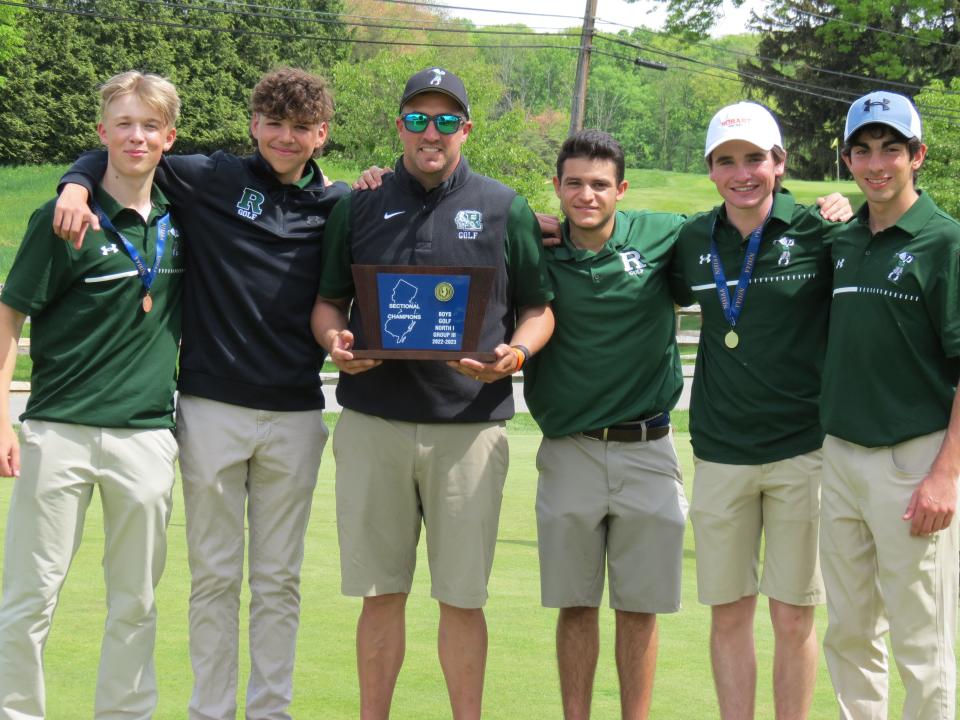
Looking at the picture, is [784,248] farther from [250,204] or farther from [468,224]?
[250,204]

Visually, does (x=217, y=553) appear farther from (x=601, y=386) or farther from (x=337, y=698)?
(x=601, y=386)

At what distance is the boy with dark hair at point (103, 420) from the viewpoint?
477 cm

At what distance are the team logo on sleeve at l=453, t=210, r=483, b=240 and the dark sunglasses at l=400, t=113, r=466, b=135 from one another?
0.33m

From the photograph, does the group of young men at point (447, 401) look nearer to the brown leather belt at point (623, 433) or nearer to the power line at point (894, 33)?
the brown leather belt at point (623, 433)

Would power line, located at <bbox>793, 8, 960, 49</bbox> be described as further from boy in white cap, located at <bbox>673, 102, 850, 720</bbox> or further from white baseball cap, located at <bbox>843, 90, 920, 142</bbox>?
white baseball cap, located at <bbox>843, 90, 920, 142</bbox>

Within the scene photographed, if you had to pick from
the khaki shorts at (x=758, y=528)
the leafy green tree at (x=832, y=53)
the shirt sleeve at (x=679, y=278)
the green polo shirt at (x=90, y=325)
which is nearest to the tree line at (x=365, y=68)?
the leafy green tree at (x=832, y=53)

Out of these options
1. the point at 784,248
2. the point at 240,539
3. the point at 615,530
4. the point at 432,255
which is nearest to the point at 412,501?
the point at 240,539

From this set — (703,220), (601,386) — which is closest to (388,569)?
(601,386)

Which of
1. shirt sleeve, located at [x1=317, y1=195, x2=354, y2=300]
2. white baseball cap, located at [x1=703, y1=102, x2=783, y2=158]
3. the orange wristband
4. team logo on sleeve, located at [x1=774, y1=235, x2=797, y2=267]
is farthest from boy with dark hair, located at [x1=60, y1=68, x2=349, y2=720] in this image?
team logo on sleeve, located at [x1=774, y1=235, x2=797, y2=267]

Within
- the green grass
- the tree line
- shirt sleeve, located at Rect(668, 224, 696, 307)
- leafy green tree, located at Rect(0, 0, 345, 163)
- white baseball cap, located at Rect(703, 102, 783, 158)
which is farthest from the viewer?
leafy green tree, located at Rect(0, 0, 345, 163)

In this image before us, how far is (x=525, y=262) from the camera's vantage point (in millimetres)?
5117

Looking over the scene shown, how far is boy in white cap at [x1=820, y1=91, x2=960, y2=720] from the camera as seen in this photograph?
14.6 ft

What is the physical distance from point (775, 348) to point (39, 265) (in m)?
2.82

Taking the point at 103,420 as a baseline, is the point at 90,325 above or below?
above
